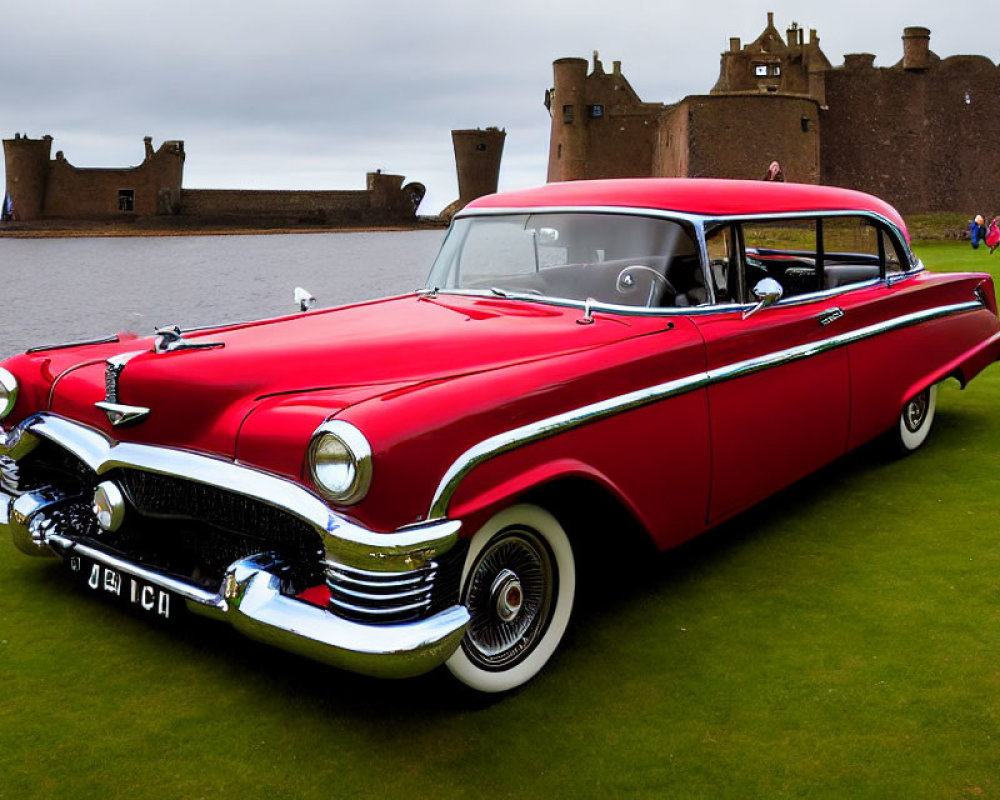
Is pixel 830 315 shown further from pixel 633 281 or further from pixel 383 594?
pixel 383 594

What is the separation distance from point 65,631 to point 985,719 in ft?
9.22

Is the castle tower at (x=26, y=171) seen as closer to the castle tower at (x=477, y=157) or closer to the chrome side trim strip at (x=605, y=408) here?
the castle tower at (x=477, y=157)

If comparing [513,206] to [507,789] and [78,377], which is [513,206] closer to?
[78,377]

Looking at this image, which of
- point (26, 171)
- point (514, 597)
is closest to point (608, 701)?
point (514, 597)

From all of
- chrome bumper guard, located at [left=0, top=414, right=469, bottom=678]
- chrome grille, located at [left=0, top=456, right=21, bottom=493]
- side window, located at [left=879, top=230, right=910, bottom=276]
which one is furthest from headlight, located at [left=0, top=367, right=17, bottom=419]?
side window, located at [left=879, top=230, right=910, bottom=276]

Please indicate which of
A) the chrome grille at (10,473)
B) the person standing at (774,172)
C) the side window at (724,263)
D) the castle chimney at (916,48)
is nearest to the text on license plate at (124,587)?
the chrome grille at (10,473)

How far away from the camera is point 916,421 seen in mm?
5555

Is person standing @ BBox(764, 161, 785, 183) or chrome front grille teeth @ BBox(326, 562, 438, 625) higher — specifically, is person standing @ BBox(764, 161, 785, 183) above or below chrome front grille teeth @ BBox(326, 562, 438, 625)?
above

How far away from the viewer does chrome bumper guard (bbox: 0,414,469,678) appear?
8.50 feet

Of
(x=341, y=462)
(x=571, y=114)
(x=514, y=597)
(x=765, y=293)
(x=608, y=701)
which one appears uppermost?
(x=571, y=114)

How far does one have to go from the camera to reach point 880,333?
4695 millimetres

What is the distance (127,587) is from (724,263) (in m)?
2.41

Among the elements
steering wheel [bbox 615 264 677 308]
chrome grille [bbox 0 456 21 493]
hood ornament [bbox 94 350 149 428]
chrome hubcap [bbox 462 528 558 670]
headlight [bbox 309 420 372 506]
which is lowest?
chrome hubcap [bbox 462 528 558 670]

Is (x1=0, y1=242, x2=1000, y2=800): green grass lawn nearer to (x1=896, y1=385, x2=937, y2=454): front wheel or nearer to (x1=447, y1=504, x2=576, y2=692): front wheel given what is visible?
(x1=447, y1=504, x2=576, y2=692): front wheel
